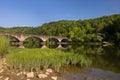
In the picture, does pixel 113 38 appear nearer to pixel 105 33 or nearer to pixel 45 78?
pixel 105 33

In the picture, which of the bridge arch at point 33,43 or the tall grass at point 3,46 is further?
the bridge arch at point 33,43

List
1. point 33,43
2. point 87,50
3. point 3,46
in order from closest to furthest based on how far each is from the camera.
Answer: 1. point 3,46
2. point 87,50
3. point 33,43

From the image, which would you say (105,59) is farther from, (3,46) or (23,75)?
(23,75)

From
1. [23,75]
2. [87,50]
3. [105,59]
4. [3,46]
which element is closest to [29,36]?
[87,50]

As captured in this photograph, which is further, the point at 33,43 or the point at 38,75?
the point at 33,43

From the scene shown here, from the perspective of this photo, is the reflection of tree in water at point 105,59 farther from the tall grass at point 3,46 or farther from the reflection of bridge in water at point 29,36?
the reflection of bridge in water at point 29,36

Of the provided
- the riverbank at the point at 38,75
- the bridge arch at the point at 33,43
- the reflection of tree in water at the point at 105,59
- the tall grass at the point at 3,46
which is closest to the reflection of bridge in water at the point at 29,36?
the bridge arch at the point at 33,43

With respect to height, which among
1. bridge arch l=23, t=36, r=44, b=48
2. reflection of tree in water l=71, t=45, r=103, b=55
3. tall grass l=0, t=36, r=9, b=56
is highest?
tall grass l=0, t=36, r=9, b=56

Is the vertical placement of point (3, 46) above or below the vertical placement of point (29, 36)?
below

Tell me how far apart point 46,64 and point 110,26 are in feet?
281

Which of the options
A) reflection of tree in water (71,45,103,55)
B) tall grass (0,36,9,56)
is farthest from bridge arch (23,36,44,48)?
tall grass (0,36,9,56)

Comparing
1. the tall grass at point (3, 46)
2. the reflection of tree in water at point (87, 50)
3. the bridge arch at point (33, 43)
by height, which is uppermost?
the tall grass at point (3, 46)

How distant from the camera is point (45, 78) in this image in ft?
57.5

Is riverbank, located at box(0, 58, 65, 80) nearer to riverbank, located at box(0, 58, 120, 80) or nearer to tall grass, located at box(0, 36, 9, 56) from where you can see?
riverbank, located at box(0, 58, 120, 80)
